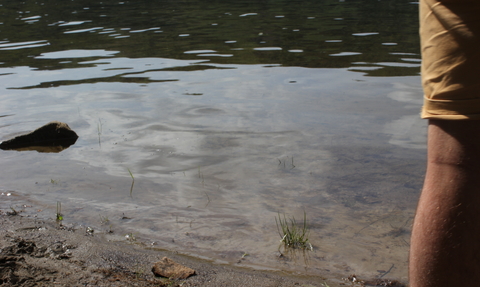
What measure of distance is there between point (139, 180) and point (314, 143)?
1.97 metres

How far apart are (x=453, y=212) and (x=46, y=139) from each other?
533cm

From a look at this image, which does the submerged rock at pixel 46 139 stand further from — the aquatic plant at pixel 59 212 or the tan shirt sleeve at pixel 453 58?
the tan shirt sleeve at pixel 453 58

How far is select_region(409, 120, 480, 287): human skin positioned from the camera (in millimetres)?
1317

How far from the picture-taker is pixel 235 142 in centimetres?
534

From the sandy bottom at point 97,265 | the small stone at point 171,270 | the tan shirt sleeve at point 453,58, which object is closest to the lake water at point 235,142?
the sandy bottom at point 97,265

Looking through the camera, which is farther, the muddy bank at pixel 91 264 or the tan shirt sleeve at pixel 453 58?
the muddy bank at pixel 91 264

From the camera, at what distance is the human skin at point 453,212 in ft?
4.32

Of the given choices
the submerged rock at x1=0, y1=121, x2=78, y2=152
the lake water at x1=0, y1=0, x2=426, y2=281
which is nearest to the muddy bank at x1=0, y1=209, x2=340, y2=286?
the lake water at x1=0, y1=0, x2=426, y2=281

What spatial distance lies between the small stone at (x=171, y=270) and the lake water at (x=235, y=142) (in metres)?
0.42

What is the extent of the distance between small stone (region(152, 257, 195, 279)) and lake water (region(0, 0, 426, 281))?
424 mm

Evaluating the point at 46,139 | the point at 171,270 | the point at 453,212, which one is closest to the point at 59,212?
the point at 171,270

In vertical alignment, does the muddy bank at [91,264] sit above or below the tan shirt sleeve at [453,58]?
below

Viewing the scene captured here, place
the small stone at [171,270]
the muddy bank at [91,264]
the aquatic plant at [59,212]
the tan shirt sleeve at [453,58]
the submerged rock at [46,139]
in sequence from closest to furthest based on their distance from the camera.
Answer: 1. the tan shirt sleeve at [453,58]
2. the muddy bank at [91,264]
3. the small stone at [171,270]
4. the aquatic plant at [59,212]
5. the submerged rock at [46,139]

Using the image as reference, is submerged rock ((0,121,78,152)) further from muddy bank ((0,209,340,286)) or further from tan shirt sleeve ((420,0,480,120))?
tan shirt sleeve ((420,0,480,120))
